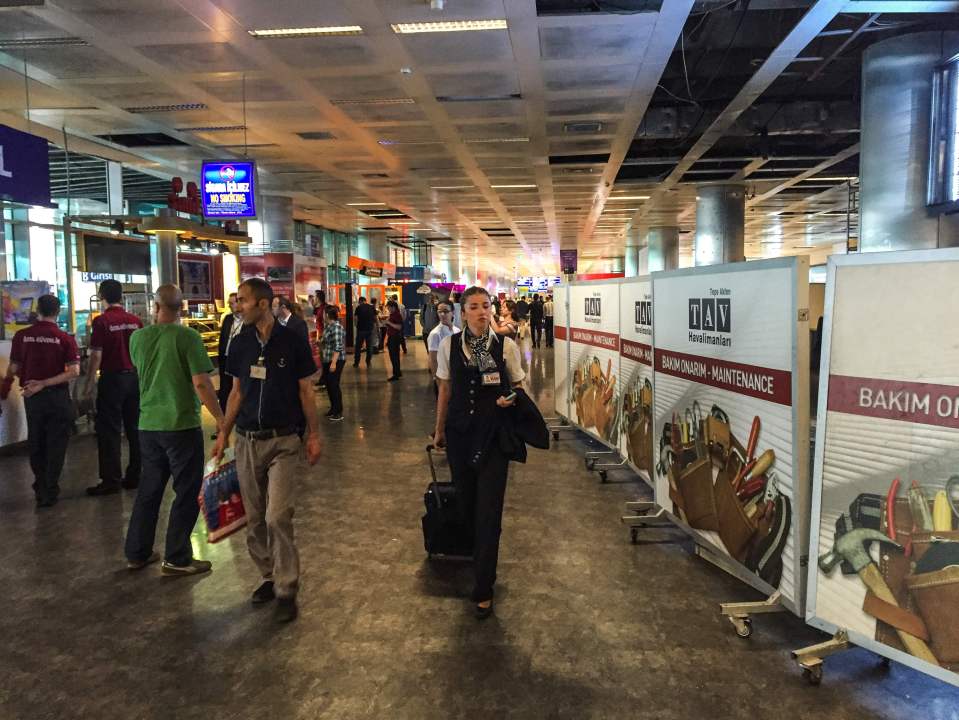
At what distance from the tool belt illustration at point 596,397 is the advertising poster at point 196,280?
11040 millimetres

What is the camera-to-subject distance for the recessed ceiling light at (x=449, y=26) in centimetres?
745

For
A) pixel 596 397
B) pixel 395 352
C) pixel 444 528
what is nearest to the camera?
pixel 444 528

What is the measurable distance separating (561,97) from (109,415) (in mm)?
7550

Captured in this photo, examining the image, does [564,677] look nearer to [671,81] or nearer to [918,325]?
[918,325]

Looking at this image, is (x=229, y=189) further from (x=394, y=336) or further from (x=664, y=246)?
(x=664, y=246)

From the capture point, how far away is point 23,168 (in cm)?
718

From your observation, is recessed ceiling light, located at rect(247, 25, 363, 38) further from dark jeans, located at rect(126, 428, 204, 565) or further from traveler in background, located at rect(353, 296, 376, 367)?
traveler in background, located at rect(353, 296, 376, 367)

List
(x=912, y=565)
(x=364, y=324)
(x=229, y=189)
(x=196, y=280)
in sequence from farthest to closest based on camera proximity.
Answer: (x=364, y=324) → (x=196, y=280) → (x=229, y=189) → (x=912, y=565)

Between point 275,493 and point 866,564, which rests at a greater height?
point 275,493

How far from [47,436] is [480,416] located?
435 centimetres

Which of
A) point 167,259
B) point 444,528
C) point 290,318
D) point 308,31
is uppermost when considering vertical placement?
point 308,31

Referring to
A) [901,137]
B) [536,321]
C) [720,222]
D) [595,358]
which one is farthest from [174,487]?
[536,321]

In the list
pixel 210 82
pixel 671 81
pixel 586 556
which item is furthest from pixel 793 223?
pixel 586 556

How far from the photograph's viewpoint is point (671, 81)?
1166 cm
